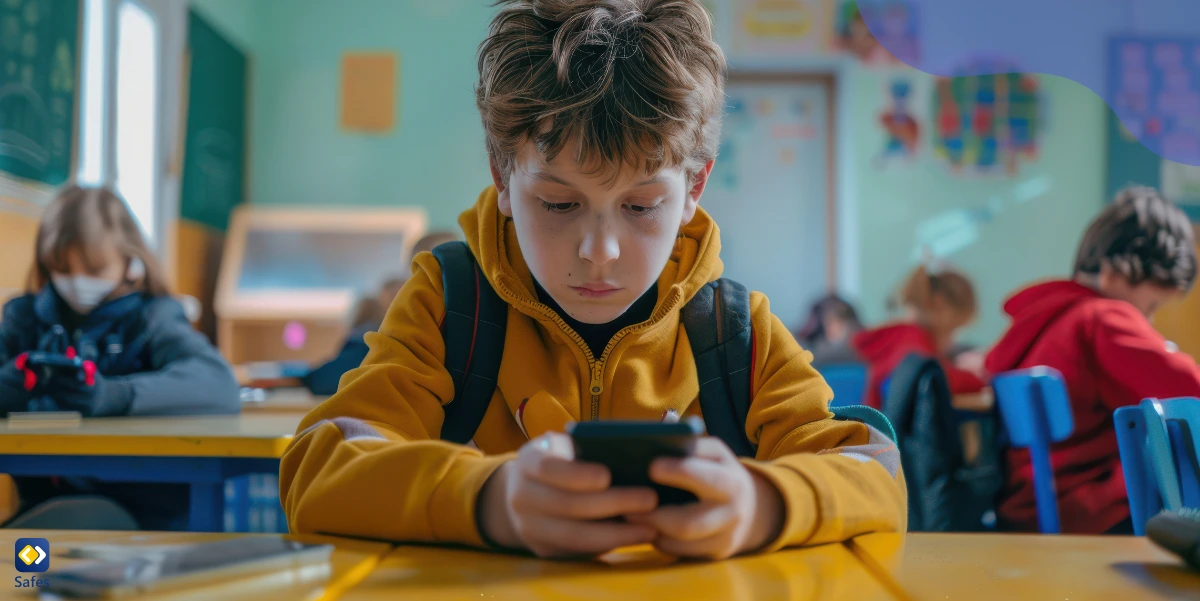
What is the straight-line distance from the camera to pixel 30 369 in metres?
1.63

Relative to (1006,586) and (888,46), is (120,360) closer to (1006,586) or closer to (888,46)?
(1006,586)

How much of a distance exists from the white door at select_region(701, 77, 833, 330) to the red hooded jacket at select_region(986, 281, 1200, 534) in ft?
10.2

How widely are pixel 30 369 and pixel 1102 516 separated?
6.59 ft

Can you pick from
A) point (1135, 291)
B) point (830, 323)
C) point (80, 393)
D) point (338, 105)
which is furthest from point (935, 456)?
point (338, 105)

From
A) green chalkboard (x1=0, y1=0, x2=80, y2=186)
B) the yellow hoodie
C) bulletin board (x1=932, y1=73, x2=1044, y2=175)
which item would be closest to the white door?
bulletin board (x1=932, y1=73, x2=1044, y2=175)

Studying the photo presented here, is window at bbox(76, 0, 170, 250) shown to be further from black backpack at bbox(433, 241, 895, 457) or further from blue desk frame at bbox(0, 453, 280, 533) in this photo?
black backpack at bbox(433, 241, 895, 457)

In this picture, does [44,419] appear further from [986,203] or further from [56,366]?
[986,203]

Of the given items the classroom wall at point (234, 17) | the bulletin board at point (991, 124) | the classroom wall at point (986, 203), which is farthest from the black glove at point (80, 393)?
the bulletin board at point (991, 124)

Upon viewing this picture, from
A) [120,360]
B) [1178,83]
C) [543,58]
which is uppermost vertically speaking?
[1178,83]

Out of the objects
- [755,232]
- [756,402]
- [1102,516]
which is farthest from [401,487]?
[755,232]

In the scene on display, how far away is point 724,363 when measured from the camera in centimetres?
92

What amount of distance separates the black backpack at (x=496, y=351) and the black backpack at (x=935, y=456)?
1.14 meters

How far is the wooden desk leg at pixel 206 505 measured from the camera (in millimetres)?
1430

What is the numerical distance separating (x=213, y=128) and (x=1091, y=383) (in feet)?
13.6
